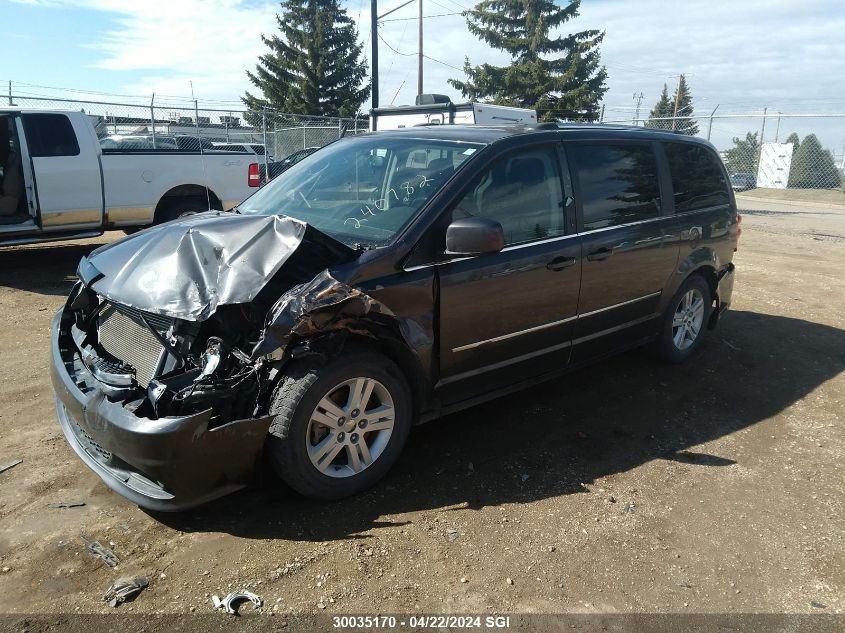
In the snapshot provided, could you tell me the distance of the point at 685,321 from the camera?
17.8 feet

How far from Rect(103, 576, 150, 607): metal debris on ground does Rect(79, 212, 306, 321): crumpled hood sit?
1124 mm

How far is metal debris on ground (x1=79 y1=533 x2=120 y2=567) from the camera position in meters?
2.77

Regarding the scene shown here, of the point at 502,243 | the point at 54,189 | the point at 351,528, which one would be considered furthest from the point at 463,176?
the point at 54,189

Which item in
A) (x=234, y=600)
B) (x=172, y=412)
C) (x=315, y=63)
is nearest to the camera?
(x=234, y=600)

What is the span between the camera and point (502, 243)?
3.39 meters

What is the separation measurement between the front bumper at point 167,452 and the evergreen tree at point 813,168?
27.8m

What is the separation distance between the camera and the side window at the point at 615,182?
425 cm

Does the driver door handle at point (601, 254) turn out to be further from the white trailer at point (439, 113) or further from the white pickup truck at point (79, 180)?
the white trailer at point (439, 113)

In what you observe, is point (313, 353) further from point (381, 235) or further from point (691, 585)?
point (691, 585)

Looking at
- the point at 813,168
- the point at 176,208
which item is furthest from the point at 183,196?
the point at 813,168

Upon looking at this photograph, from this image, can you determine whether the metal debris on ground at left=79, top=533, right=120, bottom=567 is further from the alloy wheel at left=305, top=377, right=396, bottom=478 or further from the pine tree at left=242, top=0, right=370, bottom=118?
the pine tree at left=242, top=0, right=370, bottom=118

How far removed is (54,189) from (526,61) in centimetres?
2137

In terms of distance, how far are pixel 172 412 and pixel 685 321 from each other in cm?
430

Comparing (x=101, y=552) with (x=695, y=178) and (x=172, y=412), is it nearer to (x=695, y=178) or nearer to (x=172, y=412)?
(x=172, y=412)
